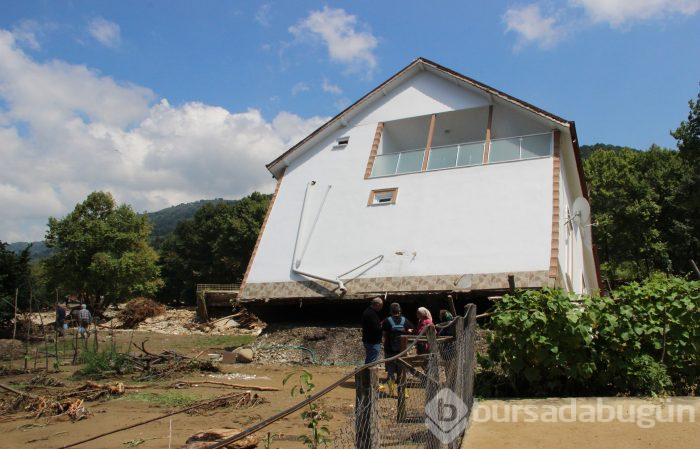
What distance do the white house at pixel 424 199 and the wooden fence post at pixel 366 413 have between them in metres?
11.0

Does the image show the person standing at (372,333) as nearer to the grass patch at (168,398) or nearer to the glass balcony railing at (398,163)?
the grass patch at (168,398)

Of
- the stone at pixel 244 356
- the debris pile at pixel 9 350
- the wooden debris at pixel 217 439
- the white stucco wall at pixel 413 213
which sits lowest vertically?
the debris pile at pixel 9 350

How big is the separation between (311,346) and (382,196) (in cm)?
529

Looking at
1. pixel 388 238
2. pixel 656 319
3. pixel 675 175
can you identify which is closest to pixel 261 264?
pixel 388 238

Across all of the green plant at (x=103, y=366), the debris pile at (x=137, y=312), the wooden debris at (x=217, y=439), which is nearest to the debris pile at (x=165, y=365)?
the green plant at (x=103, y=366)

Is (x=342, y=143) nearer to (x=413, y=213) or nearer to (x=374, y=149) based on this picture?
(x=374, y=149)

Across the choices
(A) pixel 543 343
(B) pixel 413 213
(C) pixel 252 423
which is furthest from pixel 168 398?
(B) pixel 413 213

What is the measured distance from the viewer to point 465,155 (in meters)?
16.6

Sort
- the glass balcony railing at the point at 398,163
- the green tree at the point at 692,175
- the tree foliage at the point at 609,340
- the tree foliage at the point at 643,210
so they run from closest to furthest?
the tree foliage at the point at 609,340
the glass balcony railing at the point at 398,163
the green tree at the point at 692,175
the tree foliage at the point at 643,210

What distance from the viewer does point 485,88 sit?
17.0m

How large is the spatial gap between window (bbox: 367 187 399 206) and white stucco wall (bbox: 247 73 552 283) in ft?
0.51

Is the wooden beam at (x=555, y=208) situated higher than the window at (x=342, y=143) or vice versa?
the window at (x=342, y=143)

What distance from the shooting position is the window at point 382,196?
1678 cm

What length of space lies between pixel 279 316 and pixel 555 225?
Answer: 382 inches
